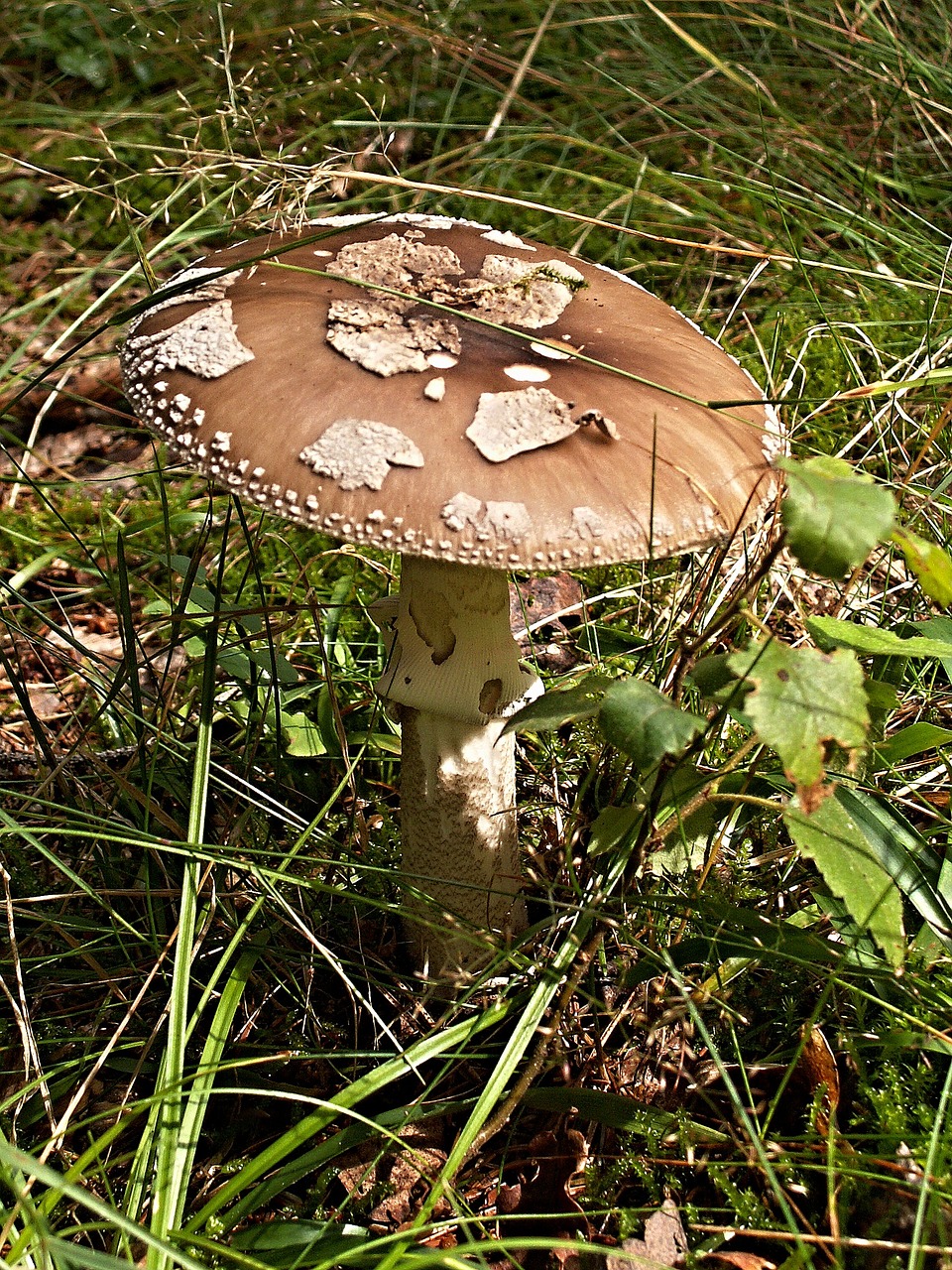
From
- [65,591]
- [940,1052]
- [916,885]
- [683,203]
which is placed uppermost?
[683,203]

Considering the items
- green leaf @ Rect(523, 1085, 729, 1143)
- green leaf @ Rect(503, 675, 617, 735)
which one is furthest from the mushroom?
green leaf @ Rect(523, 1085, 729, 1143)

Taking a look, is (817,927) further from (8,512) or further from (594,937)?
(8,512)

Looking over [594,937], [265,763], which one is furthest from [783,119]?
[594,937]

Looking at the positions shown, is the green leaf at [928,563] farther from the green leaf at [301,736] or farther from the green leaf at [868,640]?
the green leaf at [301,736]

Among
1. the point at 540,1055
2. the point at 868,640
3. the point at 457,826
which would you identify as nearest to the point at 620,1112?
the point at 540,1055

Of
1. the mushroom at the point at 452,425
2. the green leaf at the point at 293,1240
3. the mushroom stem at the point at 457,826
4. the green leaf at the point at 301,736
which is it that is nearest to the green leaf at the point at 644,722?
the mushroom at the point at 452,425

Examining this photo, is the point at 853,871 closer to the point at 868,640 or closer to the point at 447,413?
the point at 868,640
